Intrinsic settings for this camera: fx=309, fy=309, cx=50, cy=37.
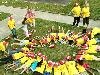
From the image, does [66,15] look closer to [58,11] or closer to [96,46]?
[58,11]

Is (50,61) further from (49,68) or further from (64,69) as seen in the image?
(64,69)

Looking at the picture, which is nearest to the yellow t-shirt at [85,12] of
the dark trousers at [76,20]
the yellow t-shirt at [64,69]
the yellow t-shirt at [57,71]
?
the dark trousers at [76,20]

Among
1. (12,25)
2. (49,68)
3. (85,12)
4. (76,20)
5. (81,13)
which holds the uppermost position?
(85,12)

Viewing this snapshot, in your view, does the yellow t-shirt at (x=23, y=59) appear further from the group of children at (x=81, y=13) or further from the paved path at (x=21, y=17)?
the group of children at (x=81, y=13)

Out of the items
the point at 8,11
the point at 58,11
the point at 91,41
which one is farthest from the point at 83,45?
the point at 8,11

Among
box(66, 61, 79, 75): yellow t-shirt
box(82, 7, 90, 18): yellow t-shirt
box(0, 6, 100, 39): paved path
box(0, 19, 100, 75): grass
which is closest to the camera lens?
box(66, 61, 79, 75): yellow t-shirt

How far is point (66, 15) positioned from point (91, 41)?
5.62m

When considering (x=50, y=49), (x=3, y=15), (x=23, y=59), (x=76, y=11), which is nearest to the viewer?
(x=23, y=59)

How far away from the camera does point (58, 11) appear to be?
944 inches

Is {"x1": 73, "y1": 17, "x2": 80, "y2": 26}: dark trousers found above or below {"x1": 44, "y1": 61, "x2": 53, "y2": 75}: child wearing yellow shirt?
above

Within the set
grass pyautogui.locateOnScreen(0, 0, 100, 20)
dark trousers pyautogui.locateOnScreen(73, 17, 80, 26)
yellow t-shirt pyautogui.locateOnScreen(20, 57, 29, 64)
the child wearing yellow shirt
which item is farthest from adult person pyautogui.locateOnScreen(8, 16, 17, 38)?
grass pyautogui.locateOnScreen(0, 0, 100, 20)

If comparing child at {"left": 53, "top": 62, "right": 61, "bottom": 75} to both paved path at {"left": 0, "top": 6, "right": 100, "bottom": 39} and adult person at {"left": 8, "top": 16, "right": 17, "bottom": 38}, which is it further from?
paved path at {"left": 0, "top": 6, "right": 100, "bottom": 39}

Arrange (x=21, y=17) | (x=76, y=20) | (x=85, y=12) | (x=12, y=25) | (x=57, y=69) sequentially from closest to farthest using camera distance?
(x=57, y=69) → (x=12, y=25) → (x=85, y=12) → (x=76, y=20) → (x=21, y=17)

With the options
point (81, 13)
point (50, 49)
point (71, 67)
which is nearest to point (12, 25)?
point (50, 49)
